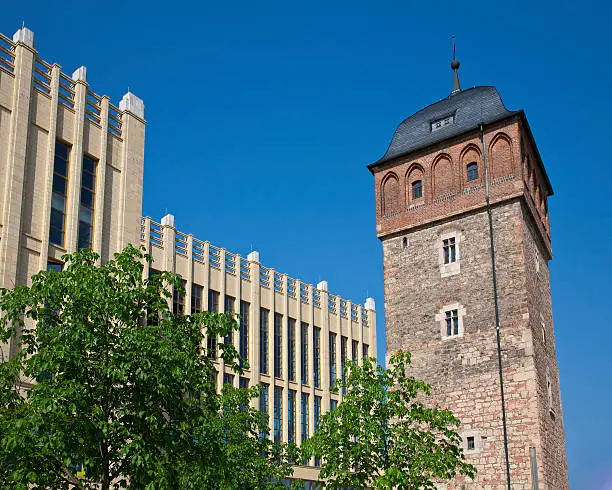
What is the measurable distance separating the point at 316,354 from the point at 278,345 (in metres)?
4.01

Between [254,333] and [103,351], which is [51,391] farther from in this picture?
[254,333]

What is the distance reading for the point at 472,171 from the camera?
37.9 m

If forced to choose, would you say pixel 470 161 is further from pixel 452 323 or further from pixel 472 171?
pixel 452 323

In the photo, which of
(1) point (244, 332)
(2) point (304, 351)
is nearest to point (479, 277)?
(1) point (244, 332)

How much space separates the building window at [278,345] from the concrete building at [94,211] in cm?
6

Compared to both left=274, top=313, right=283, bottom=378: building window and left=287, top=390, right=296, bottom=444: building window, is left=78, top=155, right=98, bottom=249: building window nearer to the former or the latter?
left=274, top=313, right=283, bottom=378: building window

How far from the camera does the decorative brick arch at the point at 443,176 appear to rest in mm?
38156

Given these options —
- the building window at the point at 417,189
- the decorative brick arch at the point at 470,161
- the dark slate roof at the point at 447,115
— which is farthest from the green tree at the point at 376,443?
the dark slate roof at the point at 447,115

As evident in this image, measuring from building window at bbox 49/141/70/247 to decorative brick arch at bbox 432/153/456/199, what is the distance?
16469 millimetres

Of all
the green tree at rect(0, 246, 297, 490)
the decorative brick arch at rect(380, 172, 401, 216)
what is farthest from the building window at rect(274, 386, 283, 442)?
the green tree at rect(0, 246, 297, 490)

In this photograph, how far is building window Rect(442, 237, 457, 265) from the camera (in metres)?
36.6

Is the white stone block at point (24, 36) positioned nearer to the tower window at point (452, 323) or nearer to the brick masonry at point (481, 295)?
the brick masonry at point (481, 295)

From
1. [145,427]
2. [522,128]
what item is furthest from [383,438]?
[522,128]

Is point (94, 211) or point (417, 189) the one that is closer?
point (94, 211)
